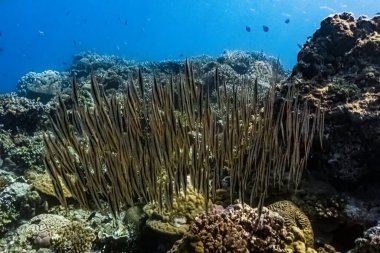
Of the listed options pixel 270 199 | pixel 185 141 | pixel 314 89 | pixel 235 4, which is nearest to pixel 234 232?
pixel 185 141

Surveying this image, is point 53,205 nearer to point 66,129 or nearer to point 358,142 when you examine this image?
point 66,129

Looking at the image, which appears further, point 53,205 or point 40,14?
point 40,14

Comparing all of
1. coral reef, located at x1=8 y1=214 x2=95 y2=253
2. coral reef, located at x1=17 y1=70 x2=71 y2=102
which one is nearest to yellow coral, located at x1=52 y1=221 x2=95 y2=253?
coral reef, located at x1=8 y1=214 x2=95 y2=253

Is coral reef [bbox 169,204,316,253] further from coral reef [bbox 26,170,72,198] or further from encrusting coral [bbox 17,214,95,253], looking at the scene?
coral reef [bbox 26,170,72,198]

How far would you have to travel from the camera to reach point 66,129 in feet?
11.4

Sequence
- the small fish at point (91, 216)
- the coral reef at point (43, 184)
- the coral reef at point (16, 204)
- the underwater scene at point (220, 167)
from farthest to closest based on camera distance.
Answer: the coral reef at point (43, 184) → the coral reef at point (16, 204) → the small fish at point (91, 216) → the underwater scene at point (220, 167)

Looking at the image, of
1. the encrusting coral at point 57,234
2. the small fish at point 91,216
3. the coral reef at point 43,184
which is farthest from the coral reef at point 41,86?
the small fish at point 91,216

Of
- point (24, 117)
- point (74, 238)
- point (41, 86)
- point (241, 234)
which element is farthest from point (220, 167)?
point (41, 86)

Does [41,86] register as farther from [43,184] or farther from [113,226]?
[113,226]

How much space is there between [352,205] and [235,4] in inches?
6076

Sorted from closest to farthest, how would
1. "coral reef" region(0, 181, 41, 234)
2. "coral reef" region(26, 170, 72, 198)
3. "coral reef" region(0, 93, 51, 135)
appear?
1. "coral reef" region(0, 181, 41, 234)
2. "coral reef" region(26, 170, 72, 198)
3. "coral reef" region(0, 93, 51, 135)

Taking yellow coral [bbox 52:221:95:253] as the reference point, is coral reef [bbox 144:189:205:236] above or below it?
above

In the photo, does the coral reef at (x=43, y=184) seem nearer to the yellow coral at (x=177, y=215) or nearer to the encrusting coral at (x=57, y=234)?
the encrusting coral at (x=57, y=234)

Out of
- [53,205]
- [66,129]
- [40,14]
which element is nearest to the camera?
[66,129]
